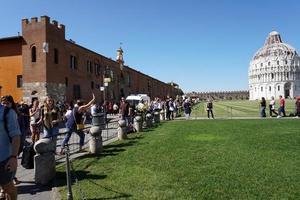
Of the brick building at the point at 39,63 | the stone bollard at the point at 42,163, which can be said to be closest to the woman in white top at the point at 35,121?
the stone bollard at the point at 42,163

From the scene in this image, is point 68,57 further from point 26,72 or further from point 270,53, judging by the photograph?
point 270,53

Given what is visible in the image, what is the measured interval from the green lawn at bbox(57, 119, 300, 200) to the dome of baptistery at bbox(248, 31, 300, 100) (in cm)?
16182

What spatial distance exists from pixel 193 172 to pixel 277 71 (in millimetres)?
172771

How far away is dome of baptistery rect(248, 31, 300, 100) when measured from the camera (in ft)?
550

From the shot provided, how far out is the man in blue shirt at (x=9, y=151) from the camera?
4.79 meters

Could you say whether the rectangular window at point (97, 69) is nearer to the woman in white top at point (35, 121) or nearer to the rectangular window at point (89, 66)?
the rectangular window at point (89, 66)

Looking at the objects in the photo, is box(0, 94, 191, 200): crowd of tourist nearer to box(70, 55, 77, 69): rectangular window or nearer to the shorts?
the shorts

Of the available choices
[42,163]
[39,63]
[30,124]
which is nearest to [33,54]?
[39,63]

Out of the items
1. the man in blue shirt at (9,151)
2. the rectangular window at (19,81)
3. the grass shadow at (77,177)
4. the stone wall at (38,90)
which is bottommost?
the grass shadow at (77,177)

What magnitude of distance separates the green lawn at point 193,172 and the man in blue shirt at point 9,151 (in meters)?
1.84

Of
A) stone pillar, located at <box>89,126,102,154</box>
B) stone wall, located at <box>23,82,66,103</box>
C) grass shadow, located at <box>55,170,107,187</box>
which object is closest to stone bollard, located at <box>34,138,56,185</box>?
grass shadow, located at <box>55,170,107,187</box>

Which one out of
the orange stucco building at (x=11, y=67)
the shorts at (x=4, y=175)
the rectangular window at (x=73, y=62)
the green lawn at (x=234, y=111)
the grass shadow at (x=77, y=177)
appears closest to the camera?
the shorts at (x=4, y=175)

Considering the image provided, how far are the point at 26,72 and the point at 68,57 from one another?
18.2 ft

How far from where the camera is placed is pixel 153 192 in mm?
6492
